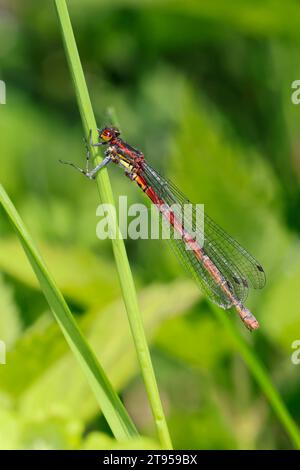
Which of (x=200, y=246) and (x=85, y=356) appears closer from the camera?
(x=85, y=356)

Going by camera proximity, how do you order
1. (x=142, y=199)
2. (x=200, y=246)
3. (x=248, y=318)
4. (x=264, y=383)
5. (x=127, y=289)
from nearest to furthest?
1. (x=127, y=289)
2. (x=264, y=383)
3. (x=248, y=318)
4. (x=200, y=246)
5. (x=142, y=199)

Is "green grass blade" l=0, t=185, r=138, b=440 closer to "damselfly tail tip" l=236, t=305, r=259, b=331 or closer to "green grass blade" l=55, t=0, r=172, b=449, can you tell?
"green grass blade" l=55, t=0, r=172, b=449

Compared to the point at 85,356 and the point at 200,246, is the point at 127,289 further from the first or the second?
the point at 200,246

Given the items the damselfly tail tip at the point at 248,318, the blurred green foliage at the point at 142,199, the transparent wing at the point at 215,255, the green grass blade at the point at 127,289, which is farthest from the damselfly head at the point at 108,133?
the green grass blade at the point at 127,289

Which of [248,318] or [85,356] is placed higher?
[248,318]

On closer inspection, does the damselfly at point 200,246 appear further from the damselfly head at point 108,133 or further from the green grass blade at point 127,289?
the green grass blade at point 127,289

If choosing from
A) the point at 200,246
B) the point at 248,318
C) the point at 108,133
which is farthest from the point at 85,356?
the point at 200,246
